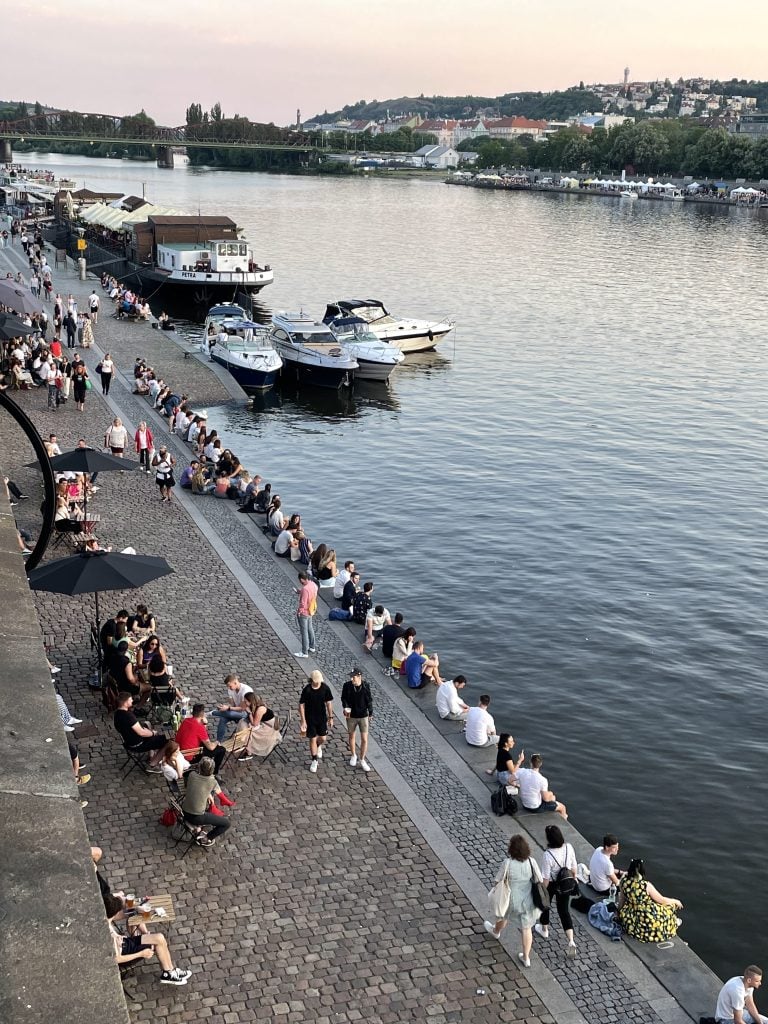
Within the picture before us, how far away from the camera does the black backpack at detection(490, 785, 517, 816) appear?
Result: 46.1ft

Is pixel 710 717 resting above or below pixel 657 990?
below

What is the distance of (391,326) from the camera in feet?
179

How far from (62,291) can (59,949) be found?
6009 cm

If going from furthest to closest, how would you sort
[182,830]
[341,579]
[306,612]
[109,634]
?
[341,579]
[306,612]
[109,634]
[182,830]

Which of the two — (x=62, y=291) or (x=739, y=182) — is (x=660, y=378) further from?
(x=739, y=182)

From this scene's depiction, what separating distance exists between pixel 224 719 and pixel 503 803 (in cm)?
408

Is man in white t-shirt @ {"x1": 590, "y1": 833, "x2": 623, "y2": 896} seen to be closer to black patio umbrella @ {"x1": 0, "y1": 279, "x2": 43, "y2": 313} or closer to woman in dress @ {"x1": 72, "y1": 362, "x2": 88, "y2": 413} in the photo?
woman in dress @ {"x1": 72, "y1": 362, "x2": 88, "y2": 413}

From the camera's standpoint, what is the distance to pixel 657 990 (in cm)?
1120

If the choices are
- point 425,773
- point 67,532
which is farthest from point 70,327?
point 425,773

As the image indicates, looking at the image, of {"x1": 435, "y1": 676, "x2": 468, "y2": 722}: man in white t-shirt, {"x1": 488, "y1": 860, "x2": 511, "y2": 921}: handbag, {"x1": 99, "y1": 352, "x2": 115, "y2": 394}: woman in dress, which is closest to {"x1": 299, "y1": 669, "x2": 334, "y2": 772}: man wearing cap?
{"x1": 435, "y1": 676, "x2": 468, "y2": 722}: man in white t-shirt

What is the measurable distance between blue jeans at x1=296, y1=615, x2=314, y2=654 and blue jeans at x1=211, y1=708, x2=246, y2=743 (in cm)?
304

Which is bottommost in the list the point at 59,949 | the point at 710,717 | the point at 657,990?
the point at 710,717

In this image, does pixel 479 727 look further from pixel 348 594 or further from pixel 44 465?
pixel 44 465

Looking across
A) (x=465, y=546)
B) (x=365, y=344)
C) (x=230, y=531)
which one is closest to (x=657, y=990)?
(x=230, y=531)
